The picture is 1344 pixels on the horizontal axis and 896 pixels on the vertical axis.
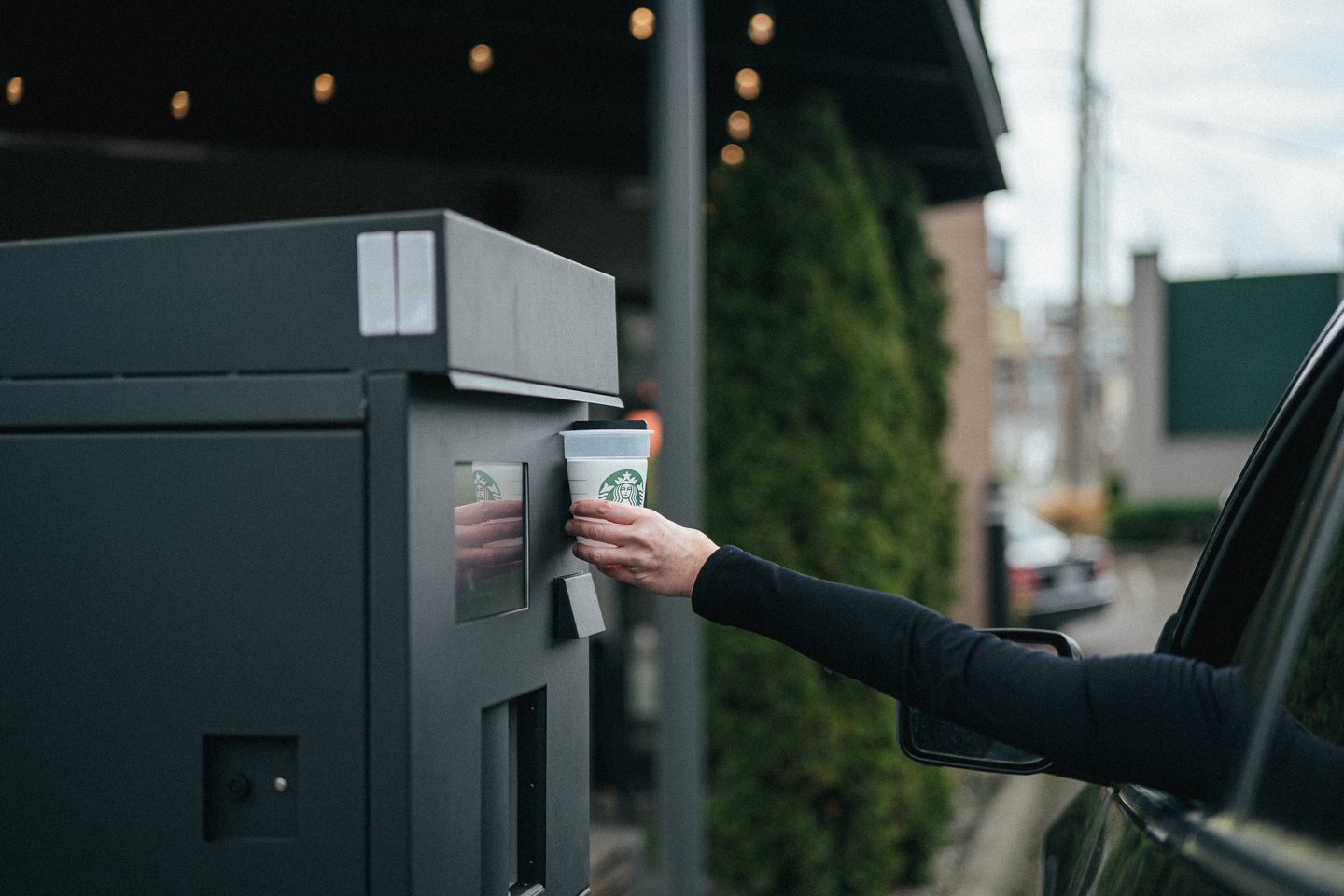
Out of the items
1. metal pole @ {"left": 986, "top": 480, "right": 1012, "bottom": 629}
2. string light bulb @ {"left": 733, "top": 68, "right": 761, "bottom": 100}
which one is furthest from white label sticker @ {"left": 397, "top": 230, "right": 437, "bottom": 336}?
metal pole @ {"left": 986, "top": 480, "right": 1012, "bottom": 629}

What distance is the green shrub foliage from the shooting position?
17.5ft

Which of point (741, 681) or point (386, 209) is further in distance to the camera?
point (386, 209)

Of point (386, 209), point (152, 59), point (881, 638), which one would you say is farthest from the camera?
point (386, 209)

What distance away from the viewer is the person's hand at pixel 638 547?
63.5 inches

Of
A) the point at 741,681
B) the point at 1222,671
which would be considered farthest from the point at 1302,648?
the point at 741,681

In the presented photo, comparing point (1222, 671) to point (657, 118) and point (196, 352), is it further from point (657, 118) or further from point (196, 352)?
point (657, 118)

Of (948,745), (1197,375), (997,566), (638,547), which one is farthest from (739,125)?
(1197,375)

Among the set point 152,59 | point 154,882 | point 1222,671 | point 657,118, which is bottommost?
point 154,882

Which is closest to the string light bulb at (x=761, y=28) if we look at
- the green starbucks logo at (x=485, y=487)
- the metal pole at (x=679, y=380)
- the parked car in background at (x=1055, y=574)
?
the metal pole at (x=679, y=380)

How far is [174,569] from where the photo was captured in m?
1.34

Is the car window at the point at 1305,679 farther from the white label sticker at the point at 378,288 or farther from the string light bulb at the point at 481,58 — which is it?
the string light bulb at the point at 481,58

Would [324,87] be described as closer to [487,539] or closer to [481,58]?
[481,58]

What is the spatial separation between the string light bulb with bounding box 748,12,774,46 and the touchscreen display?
11.9 feet

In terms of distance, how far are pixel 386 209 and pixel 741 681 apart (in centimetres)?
324
